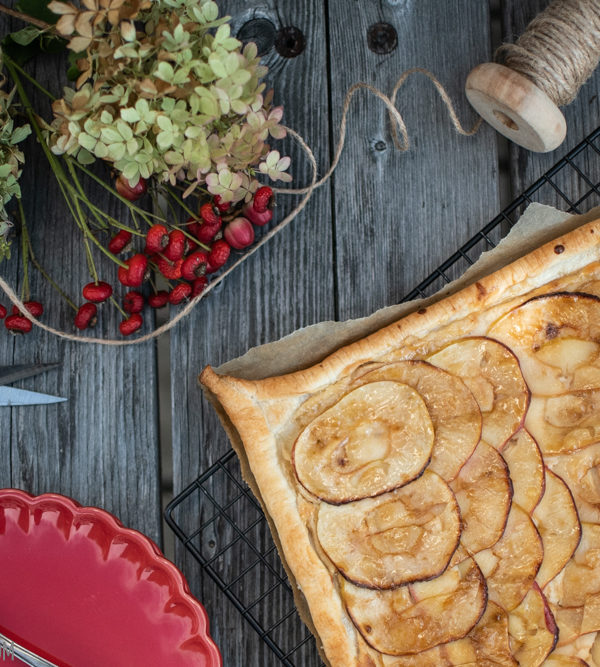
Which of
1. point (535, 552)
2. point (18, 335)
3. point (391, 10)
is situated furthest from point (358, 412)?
point (391, 10)

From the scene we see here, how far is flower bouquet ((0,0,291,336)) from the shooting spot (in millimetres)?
1597

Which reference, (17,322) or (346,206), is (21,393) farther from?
(346,206)

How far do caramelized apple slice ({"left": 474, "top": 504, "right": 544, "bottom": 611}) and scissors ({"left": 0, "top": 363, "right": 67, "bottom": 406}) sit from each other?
127 centimetres

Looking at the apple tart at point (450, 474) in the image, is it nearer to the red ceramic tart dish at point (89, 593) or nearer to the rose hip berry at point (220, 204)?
the red ceramic tart dish at point (89, 593)

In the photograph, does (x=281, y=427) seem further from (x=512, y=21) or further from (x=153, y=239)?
(x=512, y=21)

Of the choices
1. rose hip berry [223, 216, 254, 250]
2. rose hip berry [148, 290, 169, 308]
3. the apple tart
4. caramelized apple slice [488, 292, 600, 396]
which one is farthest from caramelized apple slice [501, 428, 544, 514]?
rose hip berry [148, 290, 169, 308]

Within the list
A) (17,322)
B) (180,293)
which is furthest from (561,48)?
(17,322)

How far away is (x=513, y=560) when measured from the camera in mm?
1703

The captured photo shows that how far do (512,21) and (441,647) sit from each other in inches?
69.7

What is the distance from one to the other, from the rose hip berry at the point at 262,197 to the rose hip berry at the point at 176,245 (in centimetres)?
22

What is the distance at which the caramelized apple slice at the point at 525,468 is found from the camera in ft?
5.58

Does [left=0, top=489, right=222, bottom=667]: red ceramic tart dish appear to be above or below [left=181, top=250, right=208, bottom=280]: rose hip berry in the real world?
below

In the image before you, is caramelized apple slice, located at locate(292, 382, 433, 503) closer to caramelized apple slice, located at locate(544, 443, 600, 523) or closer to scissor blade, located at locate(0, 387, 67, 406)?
caramelized apple slice, located at locate(544, 443, 600, 523)

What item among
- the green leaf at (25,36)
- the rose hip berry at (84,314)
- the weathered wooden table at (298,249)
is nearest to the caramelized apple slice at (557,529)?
the weathered wooden table at (298,249)
